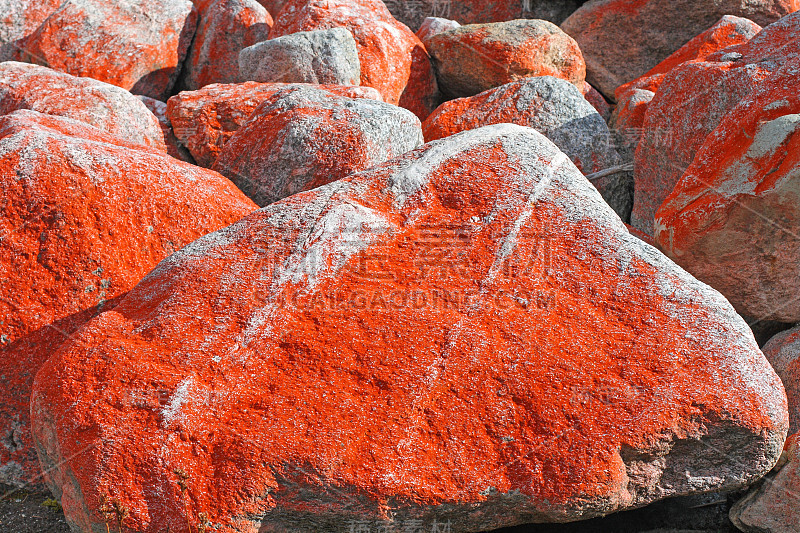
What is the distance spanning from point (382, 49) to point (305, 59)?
95 cm

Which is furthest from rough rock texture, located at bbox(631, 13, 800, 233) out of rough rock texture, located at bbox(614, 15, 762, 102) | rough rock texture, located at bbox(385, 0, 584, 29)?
rough rock texture, located at bbox(385, 0, 584, 29)

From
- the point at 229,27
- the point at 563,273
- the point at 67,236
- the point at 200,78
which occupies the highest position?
the point at 563,273

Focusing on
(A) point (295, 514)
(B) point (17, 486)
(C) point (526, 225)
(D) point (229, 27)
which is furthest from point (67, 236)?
(D) point (229, 27)

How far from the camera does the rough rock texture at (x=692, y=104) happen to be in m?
4.41

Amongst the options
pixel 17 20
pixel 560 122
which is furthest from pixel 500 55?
pixel 17 20

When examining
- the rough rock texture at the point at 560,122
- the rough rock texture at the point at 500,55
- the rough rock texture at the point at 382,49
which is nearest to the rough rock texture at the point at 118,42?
the rough rock texture at the point at 382,49

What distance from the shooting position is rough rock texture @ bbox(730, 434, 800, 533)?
2920mm

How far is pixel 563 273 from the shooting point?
2.95 metres

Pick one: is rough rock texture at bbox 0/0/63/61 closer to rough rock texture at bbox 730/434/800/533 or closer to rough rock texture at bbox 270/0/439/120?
rough rock texture at bbox 270/0/439/120

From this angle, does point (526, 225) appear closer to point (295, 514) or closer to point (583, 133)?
point (295, 514)

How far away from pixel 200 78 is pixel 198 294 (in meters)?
5.29

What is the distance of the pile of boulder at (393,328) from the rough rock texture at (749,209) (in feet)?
0.04

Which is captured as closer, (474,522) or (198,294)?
(474,522)

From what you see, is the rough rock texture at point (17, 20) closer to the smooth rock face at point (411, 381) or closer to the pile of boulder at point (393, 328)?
the pile of boulder at point (393, 328)
